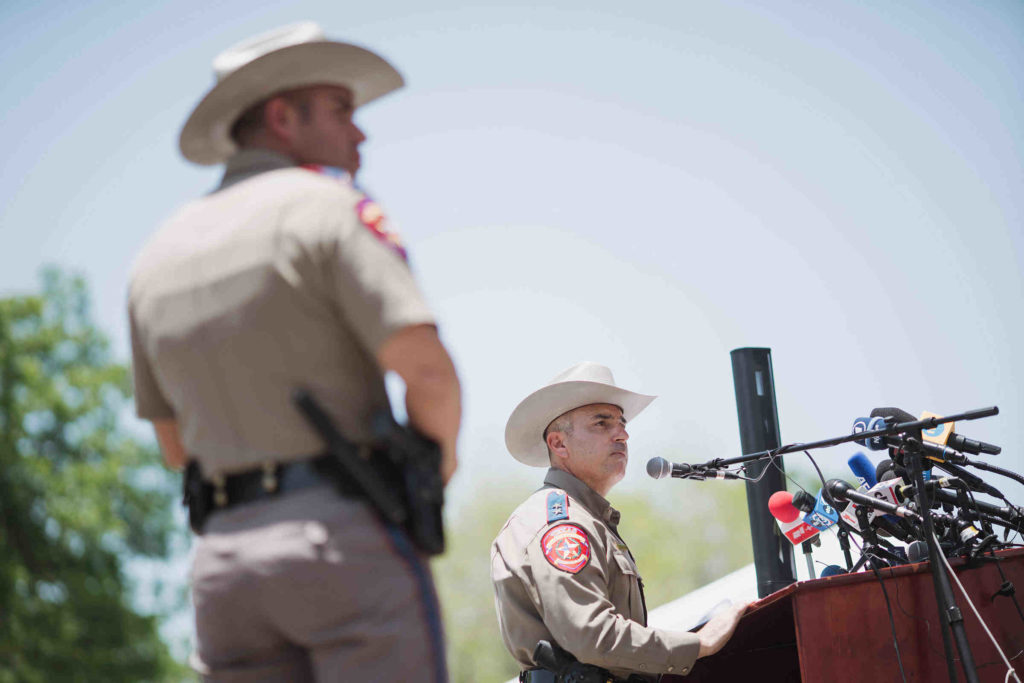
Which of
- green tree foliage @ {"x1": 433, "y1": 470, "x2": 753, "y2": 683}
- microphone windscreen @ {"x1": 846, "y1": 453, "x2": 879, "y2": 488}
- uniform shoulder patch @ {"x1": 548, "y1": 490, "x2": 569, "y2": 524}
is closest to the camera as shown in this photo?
uniform shoulder patch @ {"x1": 548, "y1": 490, "x2": 569, "y2": 524}

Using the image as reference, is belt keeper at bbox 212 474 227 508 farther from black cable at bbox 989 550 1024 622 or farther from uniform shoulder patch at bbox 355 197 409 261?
black cable at bbox 989 550 1024 622

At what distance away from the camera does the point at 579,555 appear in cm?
352

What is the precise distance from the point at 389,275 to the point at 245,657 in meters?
0.73

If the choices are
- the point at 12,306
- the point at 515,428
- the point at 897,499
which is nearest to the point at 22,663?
the point at 12,306

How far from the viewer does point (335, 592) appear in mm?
1735

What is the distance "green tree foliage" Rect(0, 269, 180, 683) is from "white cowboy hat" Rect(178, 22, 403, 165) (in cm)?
1836

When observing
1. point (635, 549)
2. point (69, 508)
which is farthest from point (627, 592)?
point (635, 549)

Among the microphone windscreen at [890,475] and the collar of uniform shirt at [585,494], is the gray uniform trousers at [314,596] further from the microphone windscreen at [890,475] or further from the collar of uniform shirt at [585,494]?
the microphone windscreen at [890,475]

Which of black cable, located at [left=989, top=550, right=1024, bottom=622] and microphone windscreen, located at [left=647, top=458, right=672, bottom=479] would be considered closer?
black cable, located at [left=989, top=550, right=1024, bottom=622]

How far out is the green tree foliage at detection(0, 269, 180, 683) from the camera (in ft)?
61.1

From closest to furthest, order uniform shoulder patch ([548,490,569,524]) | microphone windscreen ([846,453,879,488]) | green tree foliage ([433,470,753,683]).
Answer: uniform shoulder patch ([548,490,569,524]) → microphone windscreen ([846,453,879,488]) → green tree foliage ([433,470,753,683])

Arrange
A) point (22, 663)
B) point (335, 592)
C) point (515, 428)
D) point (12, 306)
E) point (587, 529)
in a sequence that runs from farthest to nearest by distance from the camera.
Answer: point (12, 306) → point (22, 663) → point (515, 428) → point (587, 529) → point (335, 592)

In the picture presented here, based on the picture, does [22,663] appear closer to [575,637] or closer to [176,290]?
[575,637]

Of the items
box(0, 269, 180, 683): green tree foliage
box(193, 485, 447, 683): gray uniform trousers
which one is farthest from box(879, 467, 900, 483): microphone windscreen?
box(0, 269, 180, 683): green tree foliage
